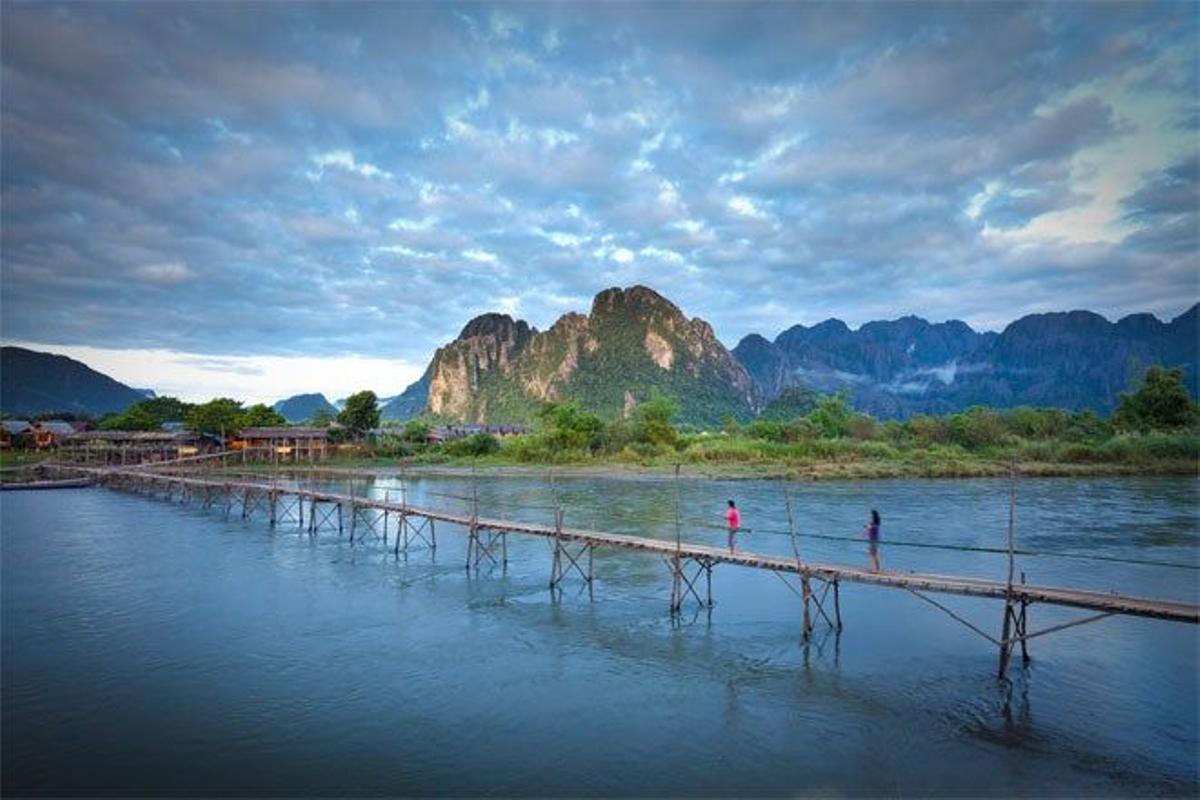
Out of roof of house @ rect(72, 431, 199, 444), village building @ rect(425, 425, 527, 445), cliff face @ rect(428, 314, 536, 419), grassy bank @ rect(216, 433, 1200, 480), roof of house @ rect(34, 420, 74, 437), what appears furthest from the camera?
cliff face @ rect(428, 314, 536, 419)

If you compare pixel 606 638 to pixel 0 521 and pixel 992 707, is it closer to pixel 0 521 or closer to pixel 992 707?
pixel 992 707

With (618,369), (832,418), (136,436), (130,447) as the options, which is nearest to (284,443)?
(136,436)

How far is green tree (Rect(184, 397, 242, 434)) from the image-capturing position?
7669 cm

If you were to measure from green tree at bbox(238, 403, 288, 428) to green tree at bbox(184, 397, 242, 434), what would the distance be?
0.86m

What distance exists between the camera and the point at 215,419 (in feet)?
255

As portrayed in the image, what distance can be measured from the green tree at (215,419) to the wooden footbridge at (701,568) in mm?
27248

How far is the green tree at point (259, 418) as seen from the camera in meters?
81.3

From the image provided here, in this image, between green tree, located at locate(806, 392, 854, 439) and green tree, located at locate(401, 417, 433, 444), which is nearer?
green tree, located at locate(806, 392, 854, 439)

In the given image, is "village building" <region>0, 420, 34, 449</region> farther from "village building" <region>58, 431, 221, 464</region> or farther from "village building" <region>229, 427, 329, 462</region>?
"village building" <region>229, 427, 329, 462</region>

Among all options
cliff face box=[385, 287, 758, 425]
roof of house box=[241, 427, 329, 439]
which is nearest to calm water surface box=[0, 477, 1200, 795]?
roof of house box=[241, 427, 329, 439]

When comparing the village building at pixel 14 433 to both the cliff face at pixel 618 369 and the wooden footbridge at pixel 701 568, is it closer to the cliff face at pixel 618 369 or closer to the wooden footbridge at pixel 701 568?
the wooden footbridge at pixel 701 568

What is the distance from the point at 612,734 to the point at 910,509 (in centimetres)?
3249

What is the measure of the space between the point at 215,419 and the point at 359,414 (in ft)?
49.3

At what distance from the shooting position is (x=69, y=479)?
57.5 m
